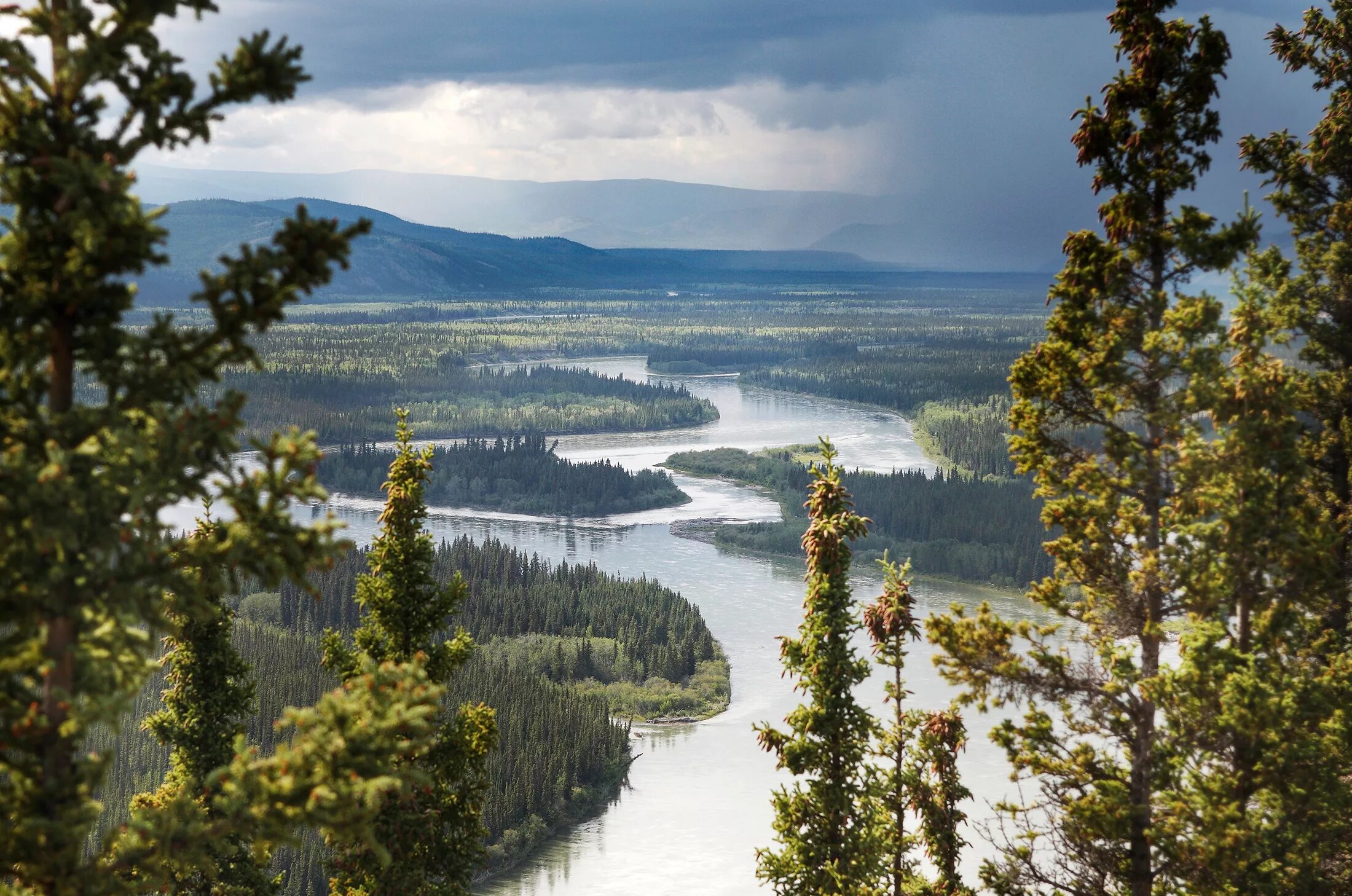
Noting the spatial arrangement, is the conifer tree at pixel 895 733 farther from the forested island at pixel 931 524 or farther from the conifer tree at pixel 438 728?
the forested island at pixel 931 524

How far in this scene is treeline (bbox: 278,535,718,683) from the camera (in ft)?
243

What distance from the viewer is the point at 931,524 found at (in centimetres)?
10931

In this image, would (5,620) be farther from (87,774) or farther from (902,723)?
(902,723)

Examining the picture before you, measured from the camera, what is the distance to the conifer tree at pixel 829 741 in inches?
838

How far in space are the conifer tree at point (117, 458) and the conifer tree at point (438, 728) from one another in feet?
31.5

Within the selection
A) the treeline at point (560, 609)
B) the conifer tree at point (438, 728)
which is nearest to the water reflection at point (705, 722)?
the treeline at point (560, 609)

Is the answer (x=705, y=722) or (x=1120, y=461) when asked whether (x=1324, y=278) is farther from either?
(x=705, y=722)

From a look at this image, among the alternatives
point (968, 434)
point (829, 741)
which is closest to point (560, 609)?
point (829, 741)

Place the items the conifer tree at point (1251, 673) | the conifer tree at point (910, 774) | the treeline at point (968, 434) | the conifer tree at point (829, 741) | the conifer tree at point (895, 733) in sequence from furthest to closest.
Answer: the treeline at point (968, 434) → the conifer tree at point (910, 774) → the conifer tree at point (895, 733) → the conifer tree at point (829, 741) → the conifer tree at point (1251, 673)

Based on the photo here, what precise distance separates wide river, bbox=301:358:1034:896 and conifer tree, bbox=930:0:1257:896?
82.4 ft

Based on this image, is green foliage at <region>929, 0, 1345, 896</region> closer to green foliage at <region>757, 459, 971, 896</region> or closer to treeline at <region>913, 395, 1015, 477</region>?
green foliage at <region>757, 459, 971, 896</region>

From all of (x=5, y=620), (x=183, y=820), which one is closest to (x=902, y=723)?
(x=183, y=820)

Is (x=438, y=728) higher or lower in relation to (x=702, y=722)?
higher

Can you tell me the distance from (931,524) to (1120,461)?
93.5 m
